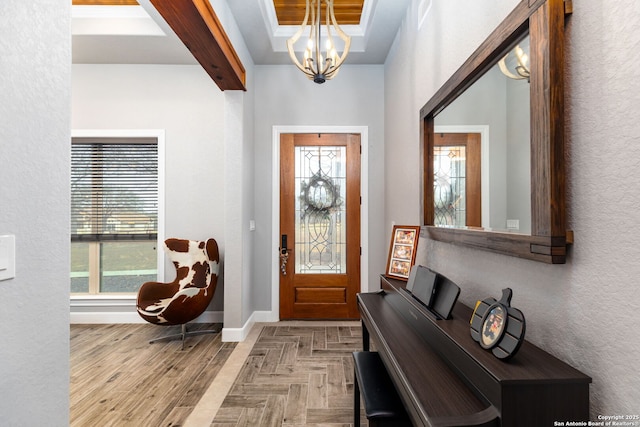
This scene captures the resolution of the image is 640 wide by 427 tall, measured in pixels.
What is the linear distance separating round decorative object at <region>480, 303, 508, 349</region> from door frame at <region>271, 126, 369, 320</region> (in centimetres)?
266

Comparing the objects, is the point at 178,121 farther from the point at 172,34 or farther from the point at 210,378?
the point at 210,378

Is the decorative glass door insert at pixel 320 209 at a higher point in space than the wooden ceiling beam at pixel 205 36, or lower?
lower

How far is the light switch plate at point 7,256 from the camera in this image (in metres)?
0.79

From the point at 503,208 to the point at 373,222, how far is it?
2504 mm

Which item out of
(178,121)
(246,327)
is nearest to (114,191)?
(178,121)

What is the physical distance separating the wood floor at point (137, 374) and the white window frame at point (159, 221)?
0.25 meters

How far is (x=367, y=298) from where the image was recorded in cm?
212

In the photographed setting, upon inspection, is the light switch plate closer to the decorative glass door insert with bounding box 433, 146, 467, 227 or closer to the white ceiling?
the decorative glass door insert with bounding box 433, 146, 467, 227

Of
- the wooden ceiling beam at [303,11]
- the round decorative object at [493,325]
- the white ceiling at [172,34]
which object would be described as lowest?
the round decorative object at [493,325]

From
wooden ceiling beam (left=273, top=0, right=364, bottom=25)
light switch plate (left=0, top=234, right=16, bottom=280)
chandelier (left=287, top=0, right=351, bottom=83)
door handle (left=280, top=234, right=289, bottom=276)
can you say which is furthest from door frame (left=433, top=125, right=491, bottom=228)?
door handle (left=280, top=234, right=289, bottom=276)

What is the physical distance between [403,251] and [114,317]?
3.53 metres

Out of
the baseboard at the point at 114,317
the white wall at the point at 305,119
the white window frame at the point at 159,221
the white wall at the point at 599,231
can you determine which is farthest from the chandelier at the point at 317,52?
the baseboard at the point at 114,317

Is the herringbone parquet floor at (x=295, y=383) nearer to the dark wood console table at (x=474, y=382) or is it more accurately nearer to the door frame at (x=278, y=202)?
the door frame at (x=278, y=202)

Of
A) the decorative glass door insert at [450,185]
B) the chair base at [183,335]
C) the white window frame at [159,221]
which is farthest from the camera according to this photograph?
the white window frame at [159,221]
